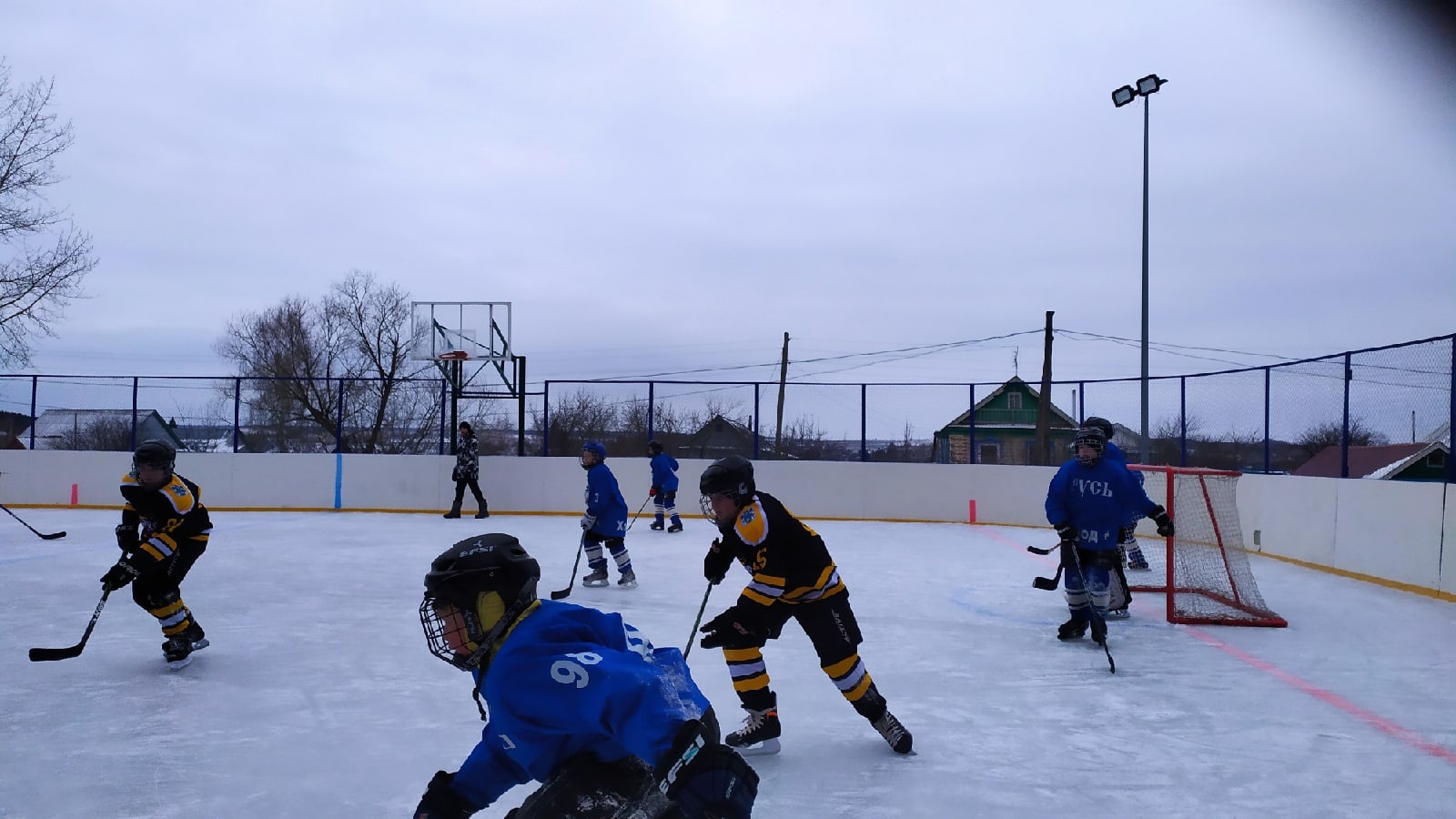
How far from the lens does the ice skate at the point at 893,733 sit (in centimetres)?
395

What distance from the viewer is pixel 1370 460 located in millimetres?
9688

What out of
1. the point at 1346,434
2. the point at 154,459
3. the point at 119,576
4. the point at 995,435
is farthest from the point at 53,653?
the point at 995,435

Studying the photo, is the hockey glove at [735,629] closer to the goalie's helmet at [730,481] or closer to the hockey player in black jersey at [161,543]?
the goalie's helmet at [730,481]

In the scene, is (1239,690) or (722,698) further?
(1239,690)

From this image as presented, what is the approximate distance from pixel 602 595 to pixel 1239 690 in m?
4.80

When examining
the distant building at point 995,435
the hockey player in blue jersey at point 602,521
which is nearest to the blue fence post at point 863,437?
the distant building at point 995,435

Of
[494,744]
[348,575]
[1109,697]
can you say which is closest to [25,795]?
[494,744]

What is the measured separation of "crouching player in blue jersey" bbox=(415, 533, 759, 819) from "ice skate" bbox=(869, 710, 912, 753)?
2.41m

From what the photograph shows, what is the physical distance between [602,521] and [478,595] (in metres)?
6.69

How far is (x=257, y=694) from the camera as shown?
4.85 metres

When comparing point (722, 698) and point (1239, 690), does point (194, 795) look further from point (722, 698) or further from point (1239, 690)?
point (1239, 690)

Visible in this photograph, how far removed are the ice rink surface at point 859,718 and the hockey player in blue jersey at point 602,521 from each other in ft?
1.14

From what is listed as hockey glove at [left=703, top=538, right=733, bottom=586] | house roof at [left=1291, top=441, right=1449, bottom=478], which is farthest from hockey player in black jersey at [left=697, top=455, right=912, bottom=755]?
house roof at [left=1291, top=441, right=1449, bottom=478]

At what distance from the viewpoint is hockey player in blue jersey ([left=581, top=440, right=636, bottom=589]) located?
8.33 m
